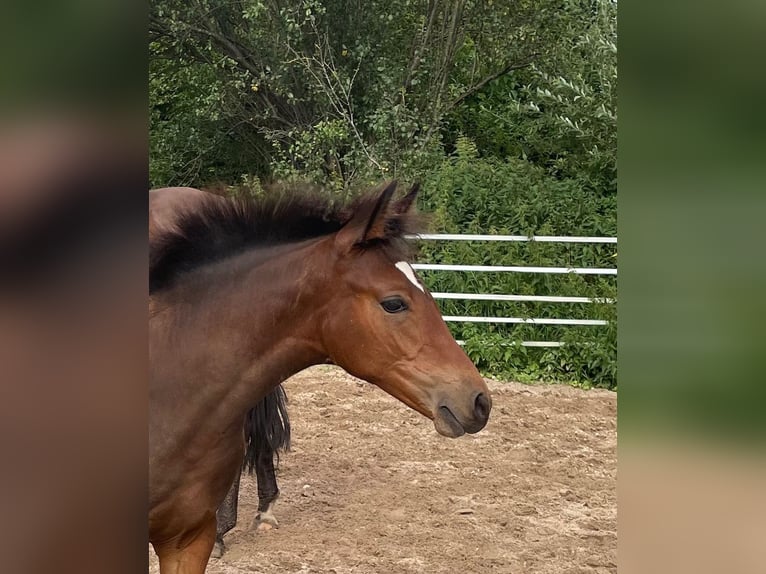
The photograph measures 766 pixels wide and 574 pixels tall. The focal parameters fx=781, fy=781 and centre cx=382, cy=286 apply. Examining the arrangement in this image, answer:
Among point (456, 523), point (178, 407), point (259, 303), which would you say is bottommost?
point (456, 523)

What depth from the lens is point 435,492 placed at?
13.6 feet

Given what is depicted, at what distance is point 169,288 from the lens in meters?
1.99

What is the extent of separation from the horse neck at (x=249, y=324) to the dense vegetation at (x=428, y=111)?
4.79m

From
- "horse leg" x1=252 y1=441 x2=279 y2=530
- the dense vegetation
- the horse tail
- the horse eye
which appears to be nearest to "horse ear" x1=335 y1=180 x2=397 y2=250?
the horse eye

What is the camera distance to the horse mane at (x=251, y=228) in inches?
79.0

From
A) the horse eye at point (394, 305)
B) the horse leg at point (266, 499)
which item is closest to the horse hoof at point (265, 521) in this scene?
the horse leg at point (266, 499)

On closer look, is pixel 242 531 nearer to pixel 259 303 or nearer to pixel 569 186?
pixel 259 303

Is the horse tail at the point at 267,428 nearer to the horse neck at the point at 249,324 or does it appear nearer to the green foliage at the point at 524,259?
the horse neck at the point at 249,324

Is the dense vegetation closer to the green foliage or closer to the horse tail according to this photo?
the green foliage

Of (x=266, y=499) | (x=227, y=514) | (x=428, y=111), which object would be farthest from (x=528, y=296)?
(x=227, y=514)

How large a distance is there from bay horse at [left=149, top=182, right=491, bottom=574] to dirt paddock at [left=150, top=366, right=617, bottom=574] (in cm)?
146

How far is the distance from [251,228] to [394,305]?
44 centimetres
